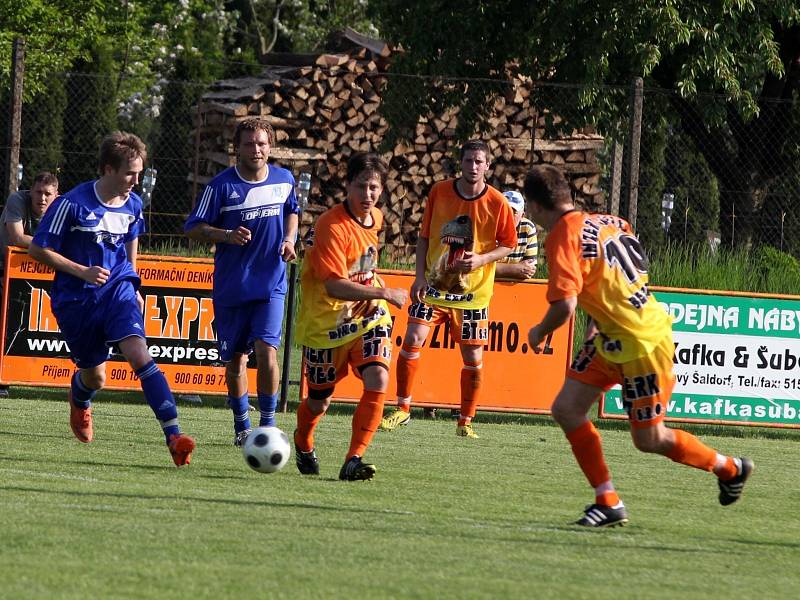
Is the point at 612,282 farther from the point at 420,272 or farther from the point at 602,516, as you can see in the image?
the point at 420,272

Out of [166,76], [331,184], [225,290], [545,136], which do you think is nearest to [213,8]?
[166,76]

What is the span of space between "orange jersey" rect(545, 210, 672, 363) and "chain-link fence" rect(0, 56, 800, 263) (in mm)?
9693

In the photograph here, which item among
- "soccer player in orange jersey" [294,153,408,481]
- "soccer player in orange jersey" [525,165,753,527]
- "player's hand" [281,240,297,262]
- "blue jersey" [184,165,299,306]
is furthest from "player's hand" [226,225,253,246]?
"soccer player in orange jersey" [525,165,753,527]

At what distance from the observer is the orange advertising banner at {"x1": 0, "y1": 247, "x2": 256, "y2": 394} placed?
12.9 metres

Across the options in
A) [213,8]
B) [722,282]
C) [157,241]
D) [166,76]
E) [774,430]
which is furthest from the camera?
[213,8]

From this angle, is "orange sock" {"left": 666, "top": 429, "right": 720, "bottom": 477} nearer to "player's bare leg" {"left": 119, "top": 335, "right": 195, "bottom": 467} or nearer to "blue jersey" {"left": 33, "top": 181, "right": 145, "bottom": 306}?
"player's bare leg" {"left": 119, "top": 335, "right": 195, "bottom": 467}

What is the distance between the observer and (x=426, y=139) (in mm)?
23250

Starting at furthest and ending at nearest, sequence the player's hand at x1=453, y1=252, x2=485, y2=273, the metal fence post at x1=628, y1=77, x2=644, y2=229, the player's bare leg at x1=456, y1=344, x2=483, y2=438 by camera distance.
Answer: the metal fence post at x1=628, y1=77, x2=644, y2=229 < the player's bare leg at x1=456, y1=344, x2=483, y2=438 < the player's hand at x1=453, y1=252, x2=485, y2=273

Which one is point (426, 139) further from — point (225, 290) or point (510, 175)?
point (225, 290)

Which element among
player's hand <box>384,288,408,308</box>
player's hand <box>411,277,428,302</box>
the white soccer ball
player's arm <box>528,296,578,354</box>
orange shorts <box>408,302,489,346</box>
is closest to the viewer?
player's arm <box>528,296,578,354</box>

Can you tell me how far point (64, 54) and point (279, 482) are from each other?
30861 millimetres

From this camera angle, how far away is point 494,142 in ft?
75.9

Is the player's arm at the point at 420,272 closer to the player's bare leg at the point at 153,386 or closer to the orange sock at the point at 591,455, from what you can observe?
the player's bare leg at the point at 153,386

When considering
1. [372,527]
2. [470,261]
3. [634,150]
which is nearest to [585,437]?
[372,527]
